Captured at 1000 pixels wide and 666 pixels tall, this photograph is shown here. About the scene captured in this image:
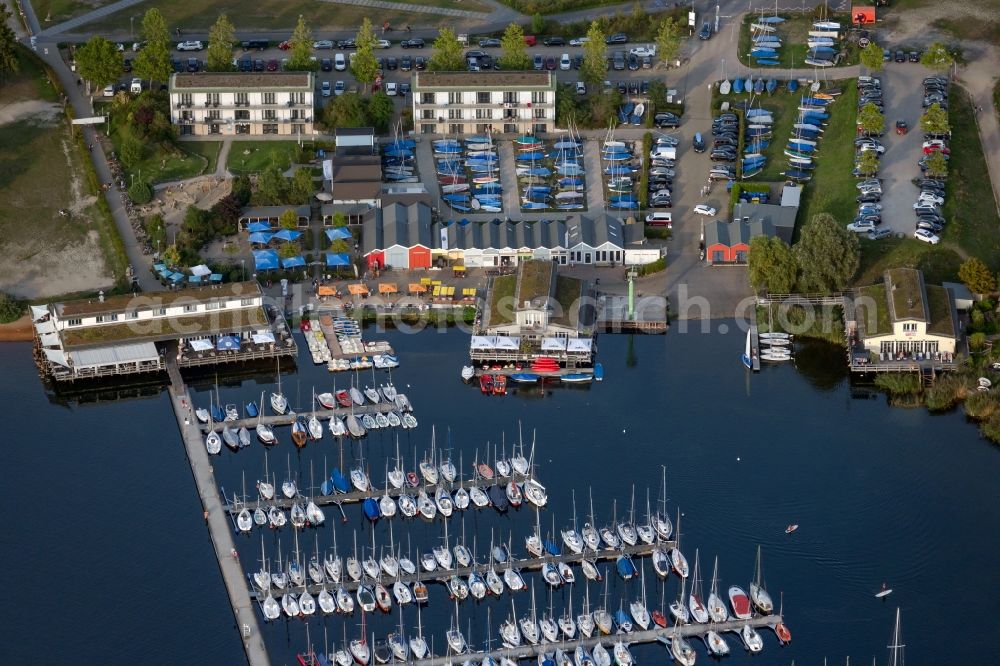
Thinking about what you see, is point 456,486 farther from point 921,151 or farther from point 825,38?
point 825,38

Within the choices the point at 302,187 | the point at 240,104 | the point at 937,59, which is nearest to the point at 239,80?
the point at 240,104

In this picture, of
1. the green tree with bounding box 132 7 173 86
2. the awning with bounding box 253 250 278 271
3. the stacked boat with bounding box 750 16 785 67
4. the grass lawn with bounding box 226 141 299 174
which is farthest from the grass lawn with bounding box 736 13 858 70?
the green tree with bounding box 132 7 173 86

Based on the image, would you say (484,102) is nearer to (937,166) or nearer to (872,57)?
(872,57)

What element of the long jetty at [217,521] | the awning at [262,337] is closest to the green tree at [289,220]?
the awning at [262,337]

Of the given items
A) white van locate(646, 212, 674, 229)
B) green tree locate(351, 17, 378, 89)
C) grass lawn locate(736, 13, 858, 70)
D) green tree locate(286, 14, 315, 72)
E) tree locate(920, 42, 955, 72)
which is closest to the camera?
white van locate(646, 212, 674, 229)

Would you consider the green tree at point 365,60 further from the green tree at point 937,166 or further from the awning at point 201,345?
the green tree at point 937,166

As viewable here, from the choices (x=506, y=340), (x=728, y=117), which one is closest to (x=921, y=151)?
(x=728, y=117)

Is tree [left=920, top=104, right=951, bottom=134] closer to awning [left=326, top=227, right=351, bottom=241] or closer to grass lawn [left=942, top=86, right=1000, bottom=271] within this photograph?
grass lawn [left=942, top=86, right=1000, bottom=271]
